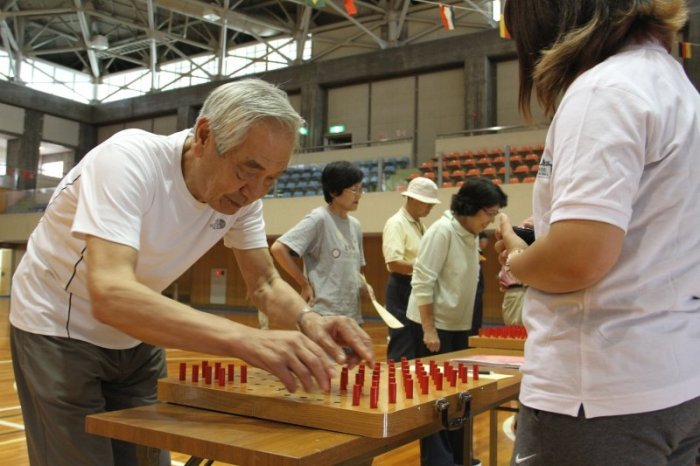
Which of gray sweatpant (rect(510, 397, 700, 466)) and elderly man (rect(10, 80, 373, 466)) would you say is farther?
elderly man (rect(10, 80, 373, 466))

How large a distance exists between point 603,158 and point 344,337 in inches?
27.3

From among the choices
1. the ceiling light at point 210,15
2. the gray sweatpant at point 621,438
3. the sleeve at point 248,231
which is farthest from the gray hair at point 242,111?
the ceiling light at point 210,15

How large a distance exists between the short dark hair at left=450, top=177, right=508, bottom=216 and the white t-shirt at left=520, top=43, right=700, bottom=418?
2371mm

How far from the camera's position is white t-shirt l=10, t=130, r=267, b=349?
4.09 ft

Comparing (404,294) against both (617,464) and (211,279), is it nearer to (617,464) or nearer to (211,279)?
(617,464)

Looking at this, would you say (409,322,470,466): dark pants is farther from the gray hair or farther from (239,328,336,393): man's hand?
the gray hair

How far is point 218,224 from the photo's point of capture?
1.52 metres

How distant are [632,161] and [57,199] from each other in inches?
45.3

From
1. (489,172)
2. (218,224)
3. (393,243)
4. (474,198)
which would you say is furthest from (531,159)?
(218,224)

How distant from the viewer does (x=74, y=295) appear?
1345 mm

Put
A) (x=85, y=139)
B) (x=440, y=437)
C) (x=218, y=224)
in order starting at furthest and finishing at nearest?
(x=85, y=139), (x=440, y=437), (x=218, y=224)

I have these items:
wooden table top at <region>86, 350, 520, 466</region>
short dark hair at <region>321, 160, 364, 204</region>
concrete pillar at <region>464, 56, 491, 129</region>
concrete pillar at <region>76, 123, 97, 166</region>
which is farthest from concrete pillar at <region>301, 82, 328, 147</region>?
wooden table top at <region>86, 350, 520, 466</region>

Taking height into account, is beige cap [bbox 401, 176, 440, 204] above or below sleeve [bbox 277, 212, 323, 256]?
above

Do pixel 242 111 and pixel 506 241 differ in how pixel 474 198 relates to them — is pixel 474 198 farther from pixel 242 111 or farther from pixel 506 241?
pixel 242 111
